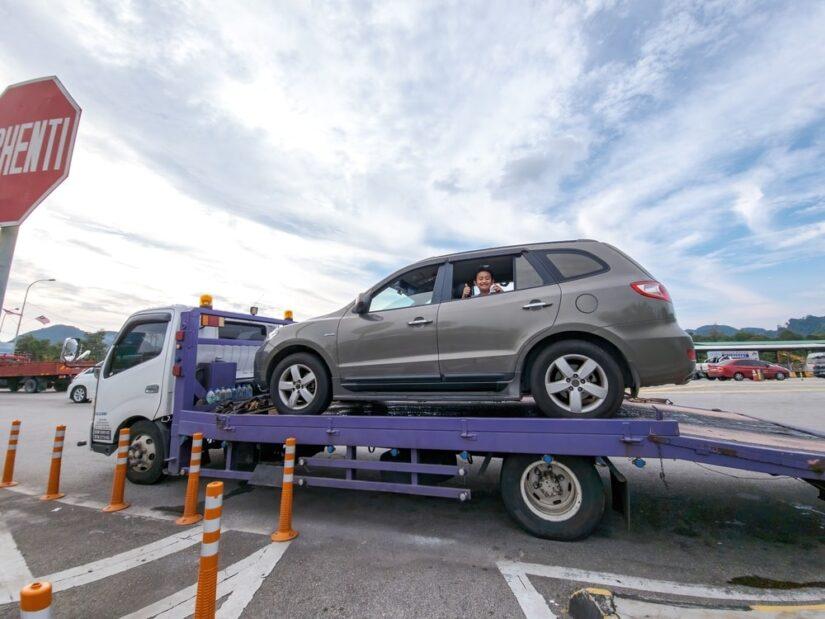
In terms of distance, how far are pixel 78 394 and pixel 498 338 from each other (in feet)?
62.7

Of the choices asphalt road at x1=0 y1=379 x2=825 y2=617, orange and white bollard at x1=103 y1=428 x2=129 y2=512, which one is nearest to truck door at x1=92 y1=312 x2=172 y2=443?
orange and white bollard at x1=103 y1=428 x2=129 y2=512

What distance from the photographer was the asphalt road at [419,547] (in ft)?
9.26

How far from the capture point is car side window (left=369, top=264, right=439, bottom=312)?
14.0 ft

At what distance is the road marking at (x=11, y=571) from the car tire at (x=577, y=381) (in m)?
4.22

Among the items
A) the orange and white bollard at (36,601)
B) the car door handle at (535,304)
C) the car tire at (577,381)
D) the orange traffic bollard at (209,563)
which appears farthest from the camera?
the car door handle at (535,304)

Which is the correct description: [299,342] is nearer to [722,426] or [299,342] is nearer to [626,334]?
[626,334]

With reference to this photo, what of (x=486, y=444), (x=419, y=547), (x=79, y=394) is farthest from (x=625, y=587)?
(x=79, y=394)

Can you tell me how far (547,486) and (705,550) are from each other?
4.44ft

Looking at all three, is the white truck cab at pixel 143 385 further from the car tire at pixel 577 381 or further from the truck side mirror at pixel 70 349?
the car tire at pixel 577 381

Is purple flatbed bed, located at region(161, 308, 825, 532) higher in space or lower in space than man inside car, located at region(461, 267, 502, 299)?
lower

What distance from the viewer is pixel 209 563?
2.38 m

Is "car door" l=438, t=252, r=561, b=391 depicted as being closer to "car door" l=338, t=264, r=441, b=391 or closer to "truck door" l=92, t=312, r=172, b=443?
"car door" l=338, t=264, r=441, b=391

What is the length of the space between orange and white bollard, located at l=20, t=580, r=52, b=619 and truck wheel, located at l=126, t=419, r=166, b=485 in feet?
13.6

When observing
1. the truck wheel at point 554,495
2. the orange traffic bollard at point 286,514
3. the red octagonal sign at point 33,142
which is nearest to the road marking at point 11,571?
the orange traffic bollard at point 286,514
